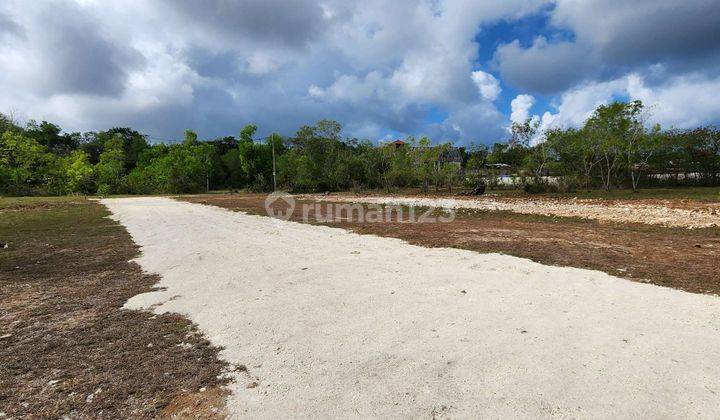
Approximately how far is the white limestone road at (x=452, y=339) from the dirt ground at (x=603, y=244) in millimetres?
630

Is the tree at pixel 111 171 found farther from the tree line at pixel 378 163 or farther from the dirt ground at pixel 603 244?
the dirt ground at pixel 603 244

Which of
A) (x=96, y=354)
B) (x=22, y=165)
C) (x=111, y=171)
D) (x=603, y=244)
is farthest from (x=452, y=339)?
(x=111, y=171)

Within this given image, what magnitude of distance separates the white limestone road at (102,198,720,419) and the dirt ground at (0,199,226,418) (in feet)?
0.84

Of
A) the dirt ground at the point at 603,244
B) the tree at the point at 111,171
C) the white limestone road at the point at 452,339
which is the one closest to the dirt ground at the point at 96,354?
the white limestone road at the point at 452,339

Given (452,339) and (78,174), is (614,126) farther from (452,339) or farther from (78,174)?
(78,174)

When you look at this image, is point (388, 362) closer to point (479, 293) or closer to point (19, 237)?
point (479, 293)

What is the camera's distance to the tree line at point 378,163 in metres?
26.6

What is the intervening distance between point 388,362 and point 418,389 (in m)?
0.38

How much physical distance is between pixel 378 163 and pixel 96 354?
32394mm

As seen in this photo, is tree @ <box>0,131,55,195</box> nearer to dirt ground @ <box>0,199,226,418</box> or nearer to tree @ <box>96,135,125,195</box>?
tree @ <box>96,135,125,195</box>

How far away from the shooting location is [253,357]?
2.82m

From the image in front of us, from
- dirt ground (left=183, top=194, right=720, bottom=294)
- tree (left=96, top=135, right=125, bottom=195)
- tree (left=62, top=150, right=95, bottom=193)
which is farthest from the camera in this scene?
tree (left=96, top=135, right=125, bottom=195)

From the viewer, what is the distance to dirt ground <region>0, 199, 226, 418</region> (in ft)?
7.46

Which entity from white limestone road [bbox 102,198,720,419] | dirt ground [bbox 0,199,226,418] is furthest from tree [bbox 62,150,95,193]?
white limestone road [bbox 102,198,720,419]
